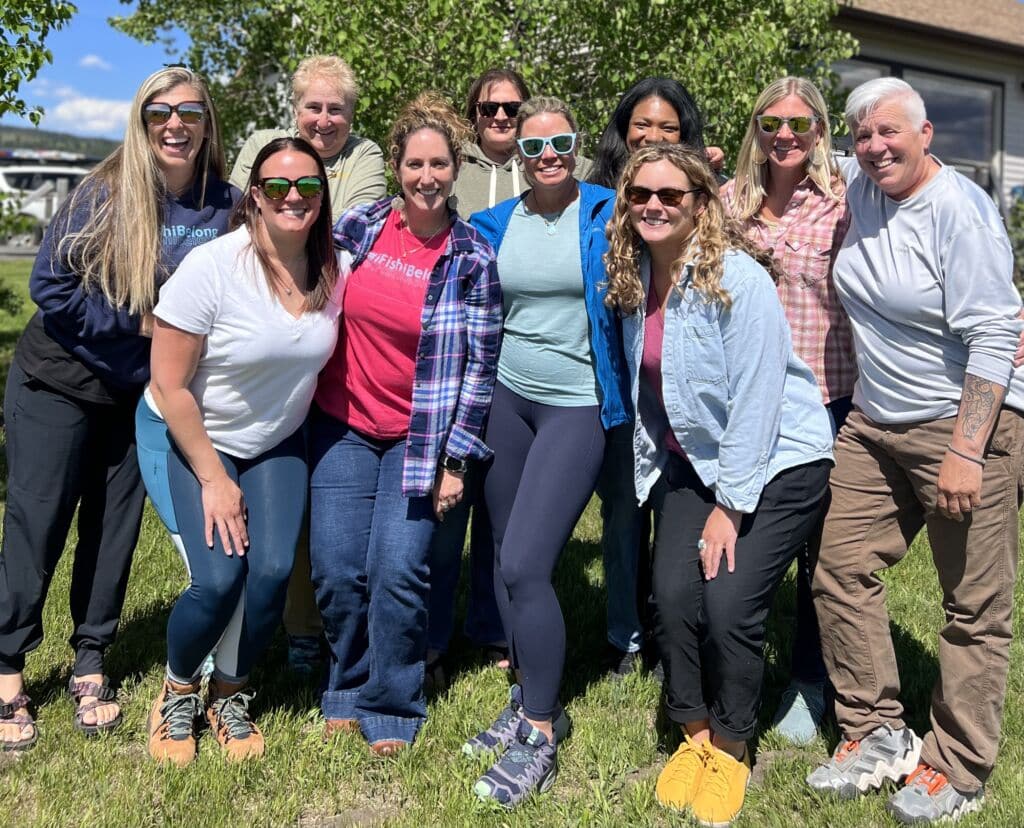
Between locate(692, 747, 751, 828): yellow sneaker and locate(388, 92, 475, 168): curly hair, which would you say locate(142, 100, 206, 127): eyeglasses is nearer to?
locate(388, 92, 475, 168): curly hair

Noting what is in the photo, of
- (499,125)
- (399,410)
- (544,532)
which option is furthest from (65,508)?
(499,125)

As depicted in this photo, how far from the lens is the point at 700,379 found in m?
3.25

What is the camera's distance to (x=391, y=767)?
361cm

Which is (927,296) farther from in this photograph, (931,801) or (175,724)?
(175,724)

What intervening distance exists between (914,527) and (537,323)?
1.51 metres

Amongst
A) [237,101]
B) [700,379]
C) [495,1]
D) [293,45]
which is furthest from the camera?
[237,101]

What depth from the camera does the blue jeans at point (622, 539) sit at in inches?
161

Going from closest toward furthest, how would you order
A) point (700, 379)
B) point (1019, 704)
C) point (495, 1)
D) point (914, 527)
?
point (700, 379) < point (914, 527) < point (1019, 704) < point (495, 1)

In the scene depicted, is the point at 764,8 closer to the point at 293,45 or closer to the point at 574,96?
the point at 574,96

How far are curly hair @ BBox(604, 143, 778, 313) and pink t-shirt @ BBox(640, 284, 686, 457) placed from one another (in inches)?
2.7

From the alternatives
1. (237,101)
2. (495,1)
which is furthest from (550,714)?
(237,101)

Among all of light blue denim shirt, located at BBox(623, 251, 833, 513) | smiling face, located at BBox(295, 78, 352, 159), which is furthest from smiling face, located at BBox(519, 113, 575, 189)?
smiling face, located at BBox(295, 78, 352, 159)

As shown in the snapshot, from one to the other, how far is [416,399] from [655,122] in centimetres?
153

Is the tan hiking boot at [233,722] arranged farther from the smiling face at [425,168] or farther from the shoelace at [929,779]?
the shoelace at [929,779]
